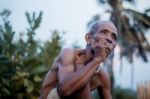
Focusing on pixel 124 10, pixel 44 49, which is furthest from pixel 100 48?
pixel 124 10

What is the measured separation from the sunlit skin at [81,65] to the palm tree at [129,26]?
1097 inches

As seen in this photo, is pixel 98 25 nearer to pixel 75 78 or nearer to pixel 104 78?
pixel 75 78

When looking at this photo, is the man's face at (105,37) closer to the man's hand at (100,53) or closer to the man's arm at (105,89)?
the man's hand at (100,53)

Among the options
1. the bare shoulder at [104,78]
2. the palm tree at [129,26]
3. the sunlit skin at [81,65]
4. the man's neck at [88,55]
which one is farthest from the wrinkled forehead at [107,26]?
the palm tree at [129,26]

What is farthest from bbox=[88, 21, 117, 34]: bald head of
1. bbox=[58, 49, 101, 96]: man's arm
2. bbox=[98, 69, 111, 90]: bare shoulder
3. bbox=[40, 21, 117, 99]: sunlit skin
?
bbox=[98, 69, 111, 90]: bare shoulder

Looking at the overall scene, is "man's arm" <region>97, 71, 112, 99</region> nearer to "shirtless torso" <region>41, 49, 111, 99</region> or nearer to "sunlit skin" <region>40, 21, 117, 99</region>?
"shirtless torso" <region>41, 49, 111, 99</region>

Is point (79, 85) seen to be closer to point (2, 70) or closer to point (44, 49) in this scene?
point (2, 70)

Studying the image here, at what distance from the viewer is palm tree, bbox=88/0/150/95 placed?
30859 millimetres

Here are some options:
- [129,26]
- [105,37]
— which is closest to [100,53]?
[105,37]

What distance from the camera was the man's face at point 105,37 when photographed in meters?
1.80

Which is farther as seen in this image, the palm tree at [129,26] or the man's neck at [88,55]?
the palm tree at [129,26]

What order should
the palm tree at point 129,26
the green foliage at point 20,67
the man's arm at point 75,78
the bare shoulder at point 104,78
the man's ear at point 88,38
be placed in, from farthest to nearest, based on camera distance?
1. the palm tree at point 129,26
2. the green foliage at point 20,67
3. the bare shoulder at point 104,78
4. the man's ear at point 88,38
5. the man's arm at point 75,78

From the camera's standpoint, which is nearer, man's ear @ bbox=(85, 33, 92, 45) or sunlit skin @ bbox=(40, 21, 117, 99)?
Result: sunlit skin @ bbox=(40, 21, 117, 99)

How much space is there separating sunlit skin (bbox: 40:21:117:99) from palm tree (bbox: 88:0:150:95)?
27861 millimetres
